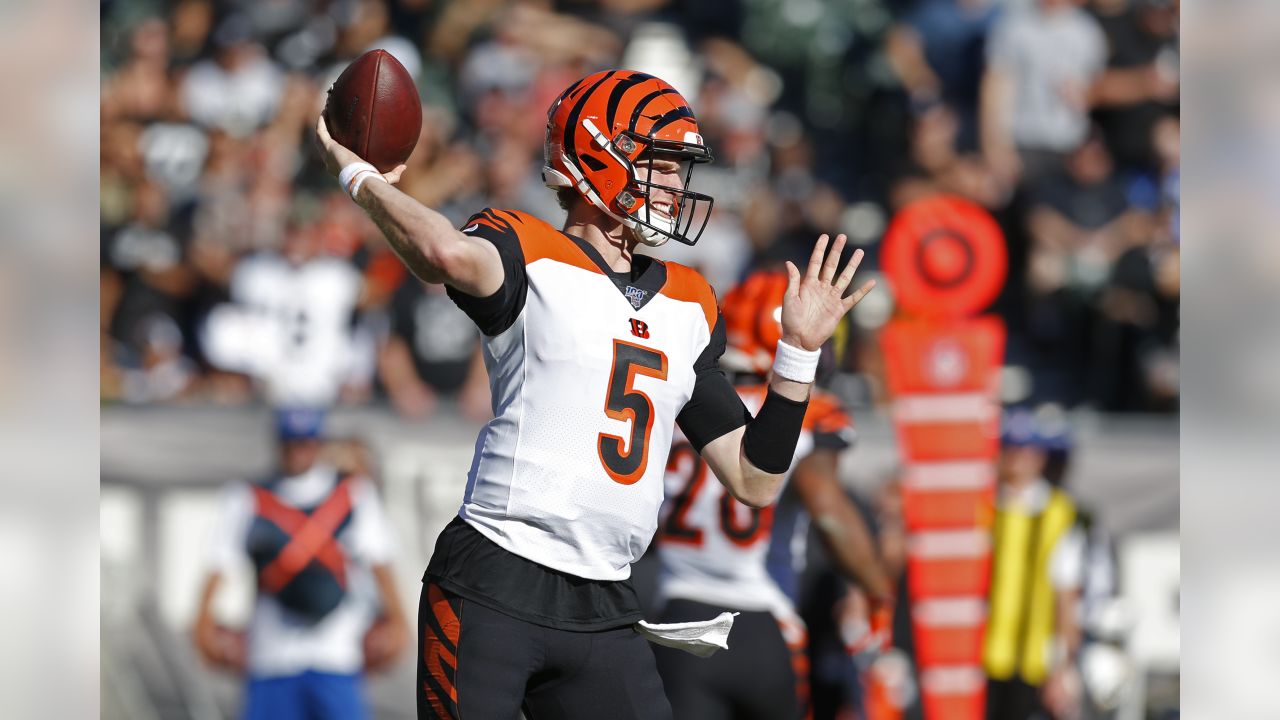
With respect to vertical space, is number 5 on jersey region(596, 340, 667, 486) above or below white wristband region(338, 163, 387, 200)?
below

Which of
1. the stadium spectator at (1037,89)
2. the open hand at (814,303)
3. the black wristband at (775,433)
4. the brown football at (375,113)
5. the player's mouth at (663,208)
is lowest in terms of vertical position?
the black wristband at (775,433)

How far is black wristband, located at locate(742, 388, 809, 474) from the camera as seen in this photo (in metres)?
3.54

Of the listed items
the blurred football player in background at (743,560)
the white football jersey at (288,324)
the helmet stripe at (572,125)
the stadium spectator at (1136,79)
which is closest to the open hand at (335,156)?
the helmet stripe at (572,125)

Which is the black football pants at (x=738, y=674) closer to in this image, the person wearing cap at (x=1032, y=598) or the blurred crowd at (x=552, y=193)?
the person wearing cap at (x=1032, y=598)

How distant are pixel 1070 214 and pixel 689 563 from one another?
493 cm

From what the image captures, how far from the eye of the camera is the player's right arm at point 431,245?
3.08 metres

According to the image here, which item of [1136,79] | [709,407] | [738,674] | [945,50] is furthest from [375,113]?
[1136,79]

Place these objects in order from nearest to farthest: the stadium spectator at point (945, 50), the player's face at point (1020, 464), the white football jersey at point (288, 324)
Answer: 1. the player's face at point (1020, 464)
2. the white football jersey at point (288, 324)
3. the stadium spectator at point (945, 50)

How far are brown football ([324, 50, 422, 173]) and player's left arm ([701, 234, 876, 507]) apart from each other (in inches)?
36.4

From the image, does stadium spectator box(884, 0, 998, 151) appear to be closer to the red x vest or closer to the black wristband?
the red x vest

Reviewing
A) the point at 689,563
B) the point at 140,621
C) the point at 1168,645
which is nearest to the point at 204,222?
the point at 140,621

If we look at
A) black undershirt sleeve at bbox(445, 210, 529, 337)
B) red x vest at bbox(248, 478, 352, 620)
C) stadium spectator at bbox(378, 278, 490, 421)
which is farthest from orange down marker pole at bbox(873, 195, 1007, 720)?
black undershirt sleeve at bbox(445, 210, 529, 337)

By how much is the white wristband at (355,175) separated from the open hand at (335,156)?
0.11 feet

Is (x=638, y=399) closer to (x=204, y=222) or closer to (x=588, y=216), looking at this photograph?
(x=588, y=216)
